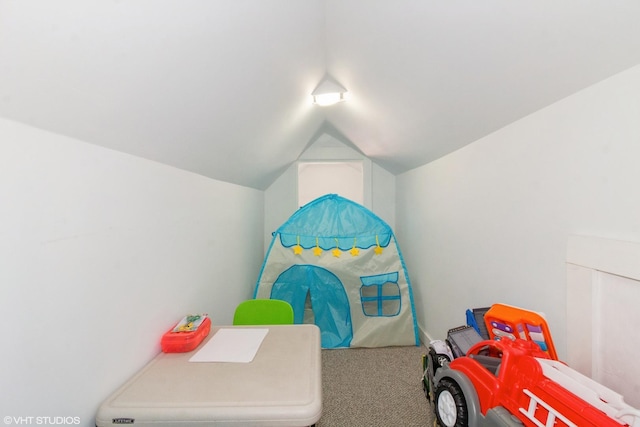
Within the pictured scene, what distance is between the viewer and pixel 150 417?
2.87 feet

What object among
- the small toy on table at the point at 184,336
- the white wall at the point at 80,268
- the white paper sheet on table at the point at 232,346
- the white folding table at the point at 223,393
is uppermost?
the white wall at the point at 80,268

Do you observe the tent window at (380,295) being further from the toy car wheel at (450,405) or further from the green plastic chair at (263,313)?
the toy car wheel at (450,405)

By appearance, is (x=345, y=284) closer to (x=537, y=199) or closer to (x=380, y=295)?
(x=380, y=295)

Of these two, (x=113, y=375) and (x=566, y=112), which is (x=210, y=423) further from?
(x=566, y=112)

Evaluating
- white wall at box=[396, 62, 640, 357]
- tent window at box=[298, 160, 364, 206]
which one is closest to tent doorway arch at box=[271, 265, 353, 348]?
white wall at box=[396, 62, 640, 357]

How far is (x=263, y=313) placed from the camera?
5.60ft

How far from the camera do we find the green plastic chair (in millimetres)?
1685

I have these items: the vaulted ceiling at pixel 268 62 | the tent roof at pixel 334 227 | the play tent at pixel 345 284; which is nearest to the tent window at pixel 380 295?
the play tent at pixel 345 284

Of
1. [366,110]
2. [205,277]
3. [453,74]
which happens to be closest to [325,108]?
[366,110]

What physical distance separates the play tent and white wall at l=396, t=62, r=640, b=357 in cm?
38

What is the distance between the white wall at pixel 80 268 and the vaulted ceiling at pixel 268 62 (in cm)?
10

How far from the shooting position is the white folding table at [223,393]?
875 mm

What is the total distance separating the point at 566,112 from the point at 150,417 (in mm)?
1774

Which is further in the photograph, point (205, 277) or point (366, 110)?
point (366, 110)
